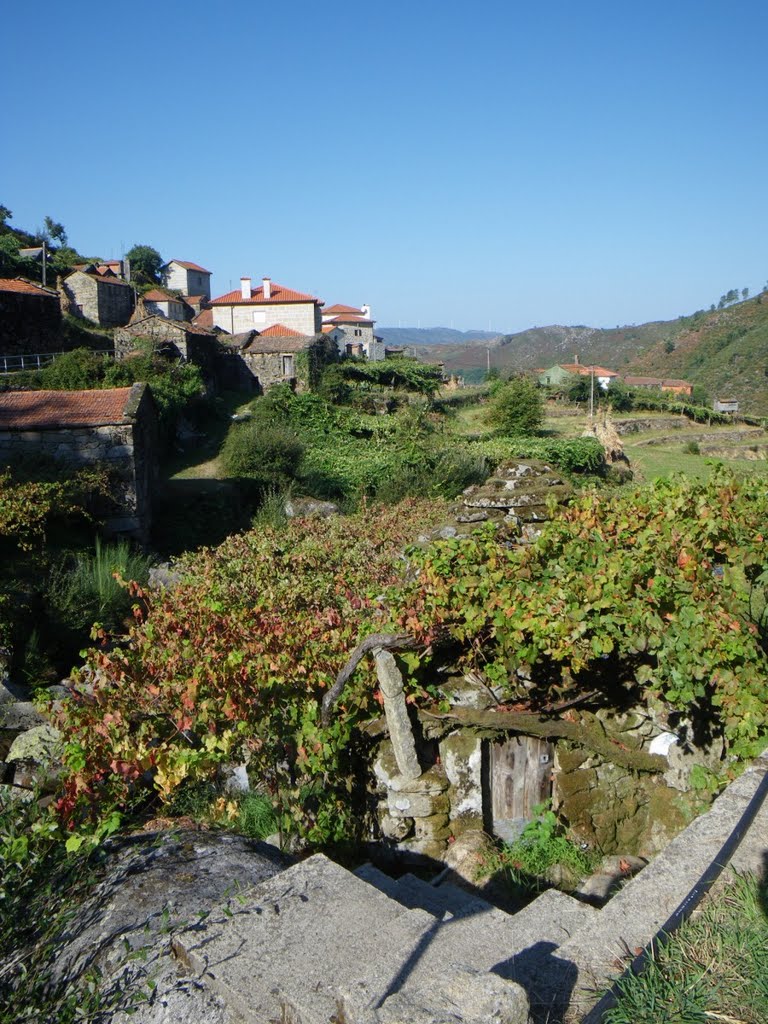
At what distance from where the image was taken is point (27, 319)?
1367 inches

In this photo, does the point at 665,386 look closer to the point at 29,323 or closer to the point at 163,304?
the point at 163,304

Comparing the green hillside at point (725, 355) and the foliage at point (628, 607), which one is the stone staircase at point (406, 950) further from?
the green hillside at point (725, 355)

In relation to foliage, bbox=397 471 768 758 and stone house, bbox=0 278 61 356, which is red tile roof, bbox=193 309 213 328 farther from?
foliage, bbox=397 471 768 758

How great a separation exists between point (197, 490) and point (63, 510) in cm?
615

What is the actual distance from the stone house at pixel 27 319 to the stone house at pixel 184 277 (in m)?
34.3

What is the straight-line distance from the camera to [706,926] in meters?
2.43

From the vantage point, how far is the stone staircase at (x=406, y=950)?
2111 mm

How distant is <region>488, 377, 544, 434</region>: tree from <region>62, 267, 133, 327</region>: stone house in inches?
1072

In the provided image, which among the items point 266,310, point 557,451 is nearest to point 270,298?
point 266,310

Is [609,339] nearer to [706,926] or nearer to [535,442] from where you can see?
[535,442]

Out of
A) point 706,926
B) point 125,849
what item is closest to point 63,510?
point 125,849

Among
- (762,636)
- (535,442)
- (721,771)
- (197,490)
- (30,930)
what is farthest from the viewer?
(535,442)

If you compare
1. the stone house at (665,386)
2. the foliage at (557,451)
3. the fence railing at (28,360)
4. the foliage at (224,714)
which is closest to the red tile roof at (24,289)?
the fence railing at (28,360)

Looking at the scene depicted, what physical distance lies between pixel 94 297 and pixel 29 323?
38.2 feet
